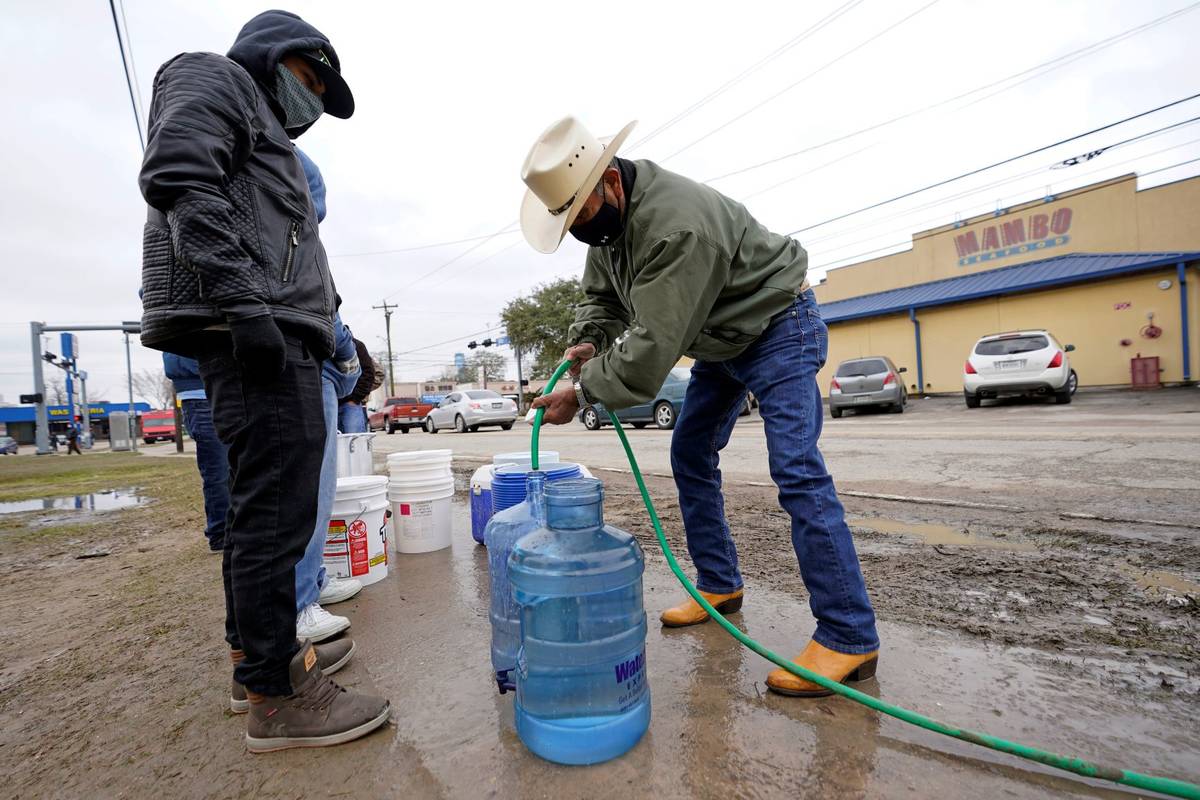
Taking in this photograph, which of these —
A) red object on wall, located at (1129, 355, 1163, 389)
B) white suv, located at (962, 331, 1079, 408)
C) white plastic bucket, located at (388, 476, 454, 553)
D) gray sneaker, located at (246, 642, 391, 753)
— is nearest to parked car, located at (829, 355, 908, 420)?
white suv, located at (962, 331, 1079, 408)

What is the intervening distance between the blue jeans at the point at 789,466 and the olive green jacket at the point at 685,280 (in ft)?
0.38

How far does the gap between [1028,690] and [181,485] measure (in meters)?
11.2

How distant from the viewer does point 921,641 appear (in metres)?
2.13

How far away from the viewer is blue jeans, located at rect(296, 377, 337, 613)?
8.00 feet

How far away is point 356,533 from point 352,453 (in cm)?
140

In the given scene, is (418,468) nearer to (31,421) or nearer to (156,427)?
(156,427)

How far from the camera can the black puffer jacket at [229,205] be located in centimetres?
154

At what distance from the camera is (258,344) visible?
62.4 inches

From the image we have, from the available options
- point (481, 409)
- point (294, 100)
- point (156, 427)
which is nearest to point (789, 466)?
point (294, 100)

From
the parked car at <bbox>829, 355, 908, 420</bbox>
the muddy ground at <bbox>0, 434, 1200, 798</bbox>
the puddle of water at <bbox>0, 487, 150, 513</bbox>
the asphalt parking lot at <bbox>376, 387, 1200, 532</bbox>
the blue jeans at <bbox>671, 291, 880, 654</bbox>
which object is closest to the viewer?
the muddy ground at <bbox>0, 434, 1200, 798</bbox>

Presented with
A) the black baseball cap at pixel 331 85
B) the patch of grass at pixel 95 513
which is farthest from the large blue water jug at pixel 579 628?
the patch of grass at pixel 95 513

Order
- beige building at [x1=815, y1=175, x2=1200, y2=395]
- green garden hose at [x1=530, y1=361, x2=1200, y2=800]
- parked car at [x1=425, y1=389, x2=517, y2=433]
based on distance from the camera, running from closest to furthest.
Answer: green garden hose at [x1=530, y1=361, x2=1200, y2=800] → beige building at [x1=815, y1=175, x2=1200, y2=395] → parked car at [x1=425, y1=389, x2=517, y2=433]

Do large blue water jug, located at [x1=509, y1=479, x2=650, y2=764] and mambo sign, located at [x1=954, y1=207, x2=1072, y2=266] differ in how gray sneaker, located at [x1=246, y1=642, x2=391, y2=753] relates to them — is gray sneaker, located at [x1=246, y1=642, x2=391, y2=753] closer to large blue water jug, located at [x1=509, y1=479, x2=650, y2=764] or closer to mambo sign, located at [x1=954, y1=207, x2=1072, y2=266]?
large blue water jug, located at [x1=509, y1=479, x2=650, y2=764]

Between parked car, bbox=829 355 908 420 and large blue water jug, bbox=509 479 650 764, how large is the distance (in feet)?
46.6
